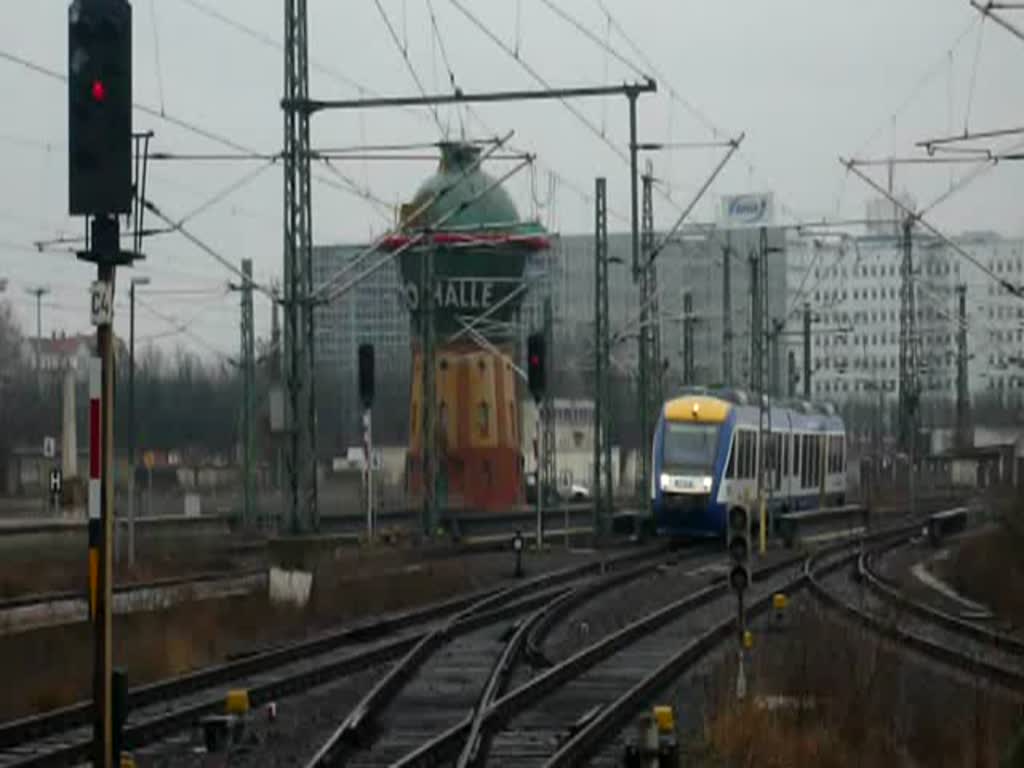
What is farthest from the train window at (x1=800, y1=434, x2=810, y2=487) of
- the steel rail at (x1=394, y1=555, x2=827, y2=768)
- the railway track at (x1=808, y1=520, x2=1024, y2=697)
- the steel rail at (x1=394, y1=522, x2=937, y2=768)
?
the railway track at (x1=808, y1=520, x2=1024, y2=697)

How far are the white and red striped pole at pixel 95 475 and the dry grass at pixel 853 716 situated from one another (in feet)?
19.2

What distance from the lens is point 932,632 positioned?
2961 cm

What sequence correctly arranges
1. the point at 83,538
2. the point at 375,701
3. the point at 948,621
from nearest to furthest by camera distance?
1. the point at 375,701
2. the point at 948,621
3. the point at 83,538

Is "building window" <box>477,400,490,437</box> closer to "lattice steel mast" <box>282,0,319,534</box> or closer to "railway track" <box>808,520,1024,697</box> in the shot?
"railway track" <box>808,520,1024,697</box>

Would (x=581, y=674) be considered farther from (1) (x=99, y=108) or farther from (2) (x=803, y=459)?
(2) (x=803, y=459)

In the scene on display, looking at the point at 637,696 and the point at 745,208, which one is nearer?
the point at 637,696

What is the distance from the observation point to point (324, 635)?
29.4 metres

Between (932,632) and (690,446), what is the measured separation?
2288 centimetres

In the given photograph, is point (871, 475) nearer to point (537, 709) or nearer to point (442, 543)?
point (442, 543)

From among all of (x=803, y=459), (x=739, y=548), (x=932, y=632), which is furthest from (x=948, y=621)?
(x=803, y=459)

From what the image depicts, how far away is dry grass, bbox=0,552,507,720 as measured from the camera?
82.4 feet

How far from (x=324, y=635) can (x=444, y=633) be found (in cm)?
178

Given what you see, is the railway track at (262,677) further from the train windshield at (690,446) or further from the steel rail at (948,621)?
the train windshield at (690,446)

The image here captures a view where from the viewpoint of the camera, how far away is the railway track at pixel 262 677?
19.0 meters
